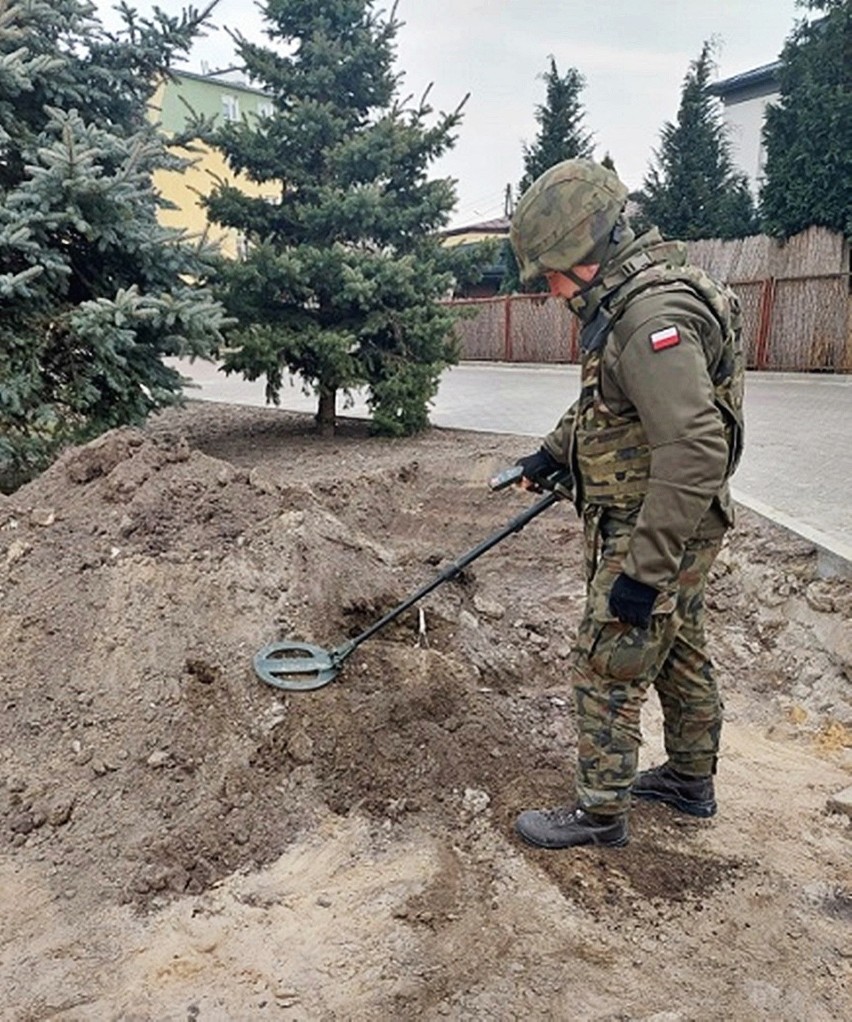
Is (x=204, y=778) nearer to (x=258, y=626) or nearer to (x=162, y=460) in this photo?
(x=258, y=626)

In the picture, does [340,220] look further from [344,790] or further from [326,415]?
[344,790]

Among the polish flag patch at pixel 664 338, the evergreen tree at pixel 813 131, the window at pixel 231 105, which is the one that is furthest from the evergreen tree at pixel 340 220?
the window at pixel 231 105

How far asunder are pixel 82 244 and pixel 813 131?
1321 cm

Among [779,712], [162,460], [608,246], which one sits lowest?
[779,712]

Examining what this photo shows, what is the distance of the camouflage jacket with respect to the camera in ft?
6.65

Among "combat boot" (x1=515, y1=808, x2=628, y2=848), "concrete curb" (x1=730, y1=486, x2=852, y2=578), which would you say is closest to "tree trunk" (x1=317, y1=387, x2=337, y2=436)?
"concrete curb" (x1=730, y1=486, x2=852, y2=578)

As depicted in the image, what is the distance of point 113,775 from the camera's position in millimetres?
2852

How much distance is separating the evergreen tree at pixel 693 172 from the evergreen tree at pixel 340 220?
40.1ft

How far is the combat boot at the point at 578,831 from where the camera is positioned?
2.52 metres

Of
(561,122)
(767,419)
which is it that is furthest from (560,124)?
(767,419)

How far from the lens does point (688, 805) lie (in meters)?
2.78

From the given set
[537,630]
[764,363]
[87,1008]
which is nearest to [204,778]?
[87,1008]

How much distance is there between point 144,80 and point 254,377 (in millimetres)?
2522

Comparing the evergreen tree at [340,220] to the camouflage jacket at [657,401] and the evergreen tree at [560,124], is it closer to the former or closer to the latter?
the camouflage jacket at [657,401]
